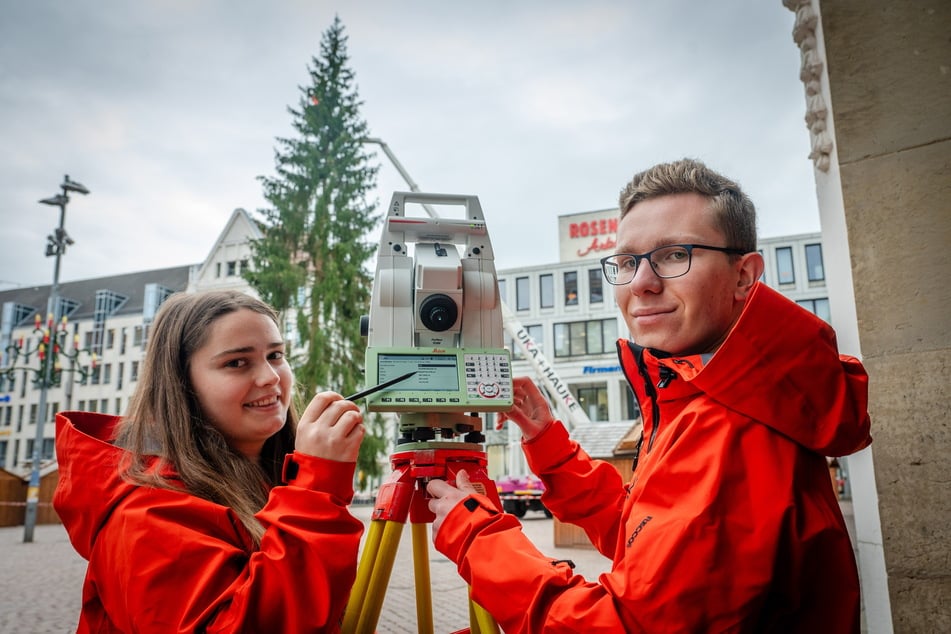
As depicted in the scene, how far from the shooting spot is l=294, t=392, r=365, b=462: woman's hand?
55.0 inches

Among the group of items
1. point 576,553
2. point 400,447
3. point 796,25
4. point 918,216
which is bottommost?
point 576,553

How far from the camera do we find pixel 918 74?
2.19 meters

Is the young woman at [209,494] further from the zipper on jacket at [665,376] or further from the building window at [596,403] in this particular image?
the building window at [596,403]

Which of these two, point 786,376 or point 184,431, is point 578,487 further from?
point 184,431

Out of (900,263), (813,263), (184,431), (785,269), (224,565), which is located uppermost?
(813,263)

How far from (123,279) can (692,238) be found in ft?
165

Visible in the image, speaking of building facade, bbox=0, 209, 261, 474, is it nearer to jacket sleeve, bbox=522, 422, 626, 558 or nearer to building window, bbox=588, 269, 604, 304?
building window, bbox=588, 269, 604, 304

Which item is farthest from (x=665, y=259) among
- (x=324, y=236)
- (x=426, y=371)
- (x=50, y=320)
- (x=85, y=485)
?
(x=324, y=236)

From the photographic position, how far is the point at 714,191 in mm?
1496

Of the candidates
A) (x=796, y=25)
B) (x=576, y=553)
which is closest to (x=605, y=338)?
(x=576, y=553)

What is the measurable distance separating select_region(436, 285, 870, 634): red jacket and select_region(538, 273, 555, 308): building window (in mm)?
34397

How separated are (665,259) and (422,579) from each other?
1.28 metres

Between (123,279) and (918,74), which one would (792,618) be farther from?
(123,279)

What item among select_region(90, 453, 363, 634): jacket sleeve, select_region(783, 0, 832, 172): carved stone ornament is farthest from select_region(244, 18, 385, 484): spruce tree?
select_region(90, 453, 363, 634): jacket sleeve
